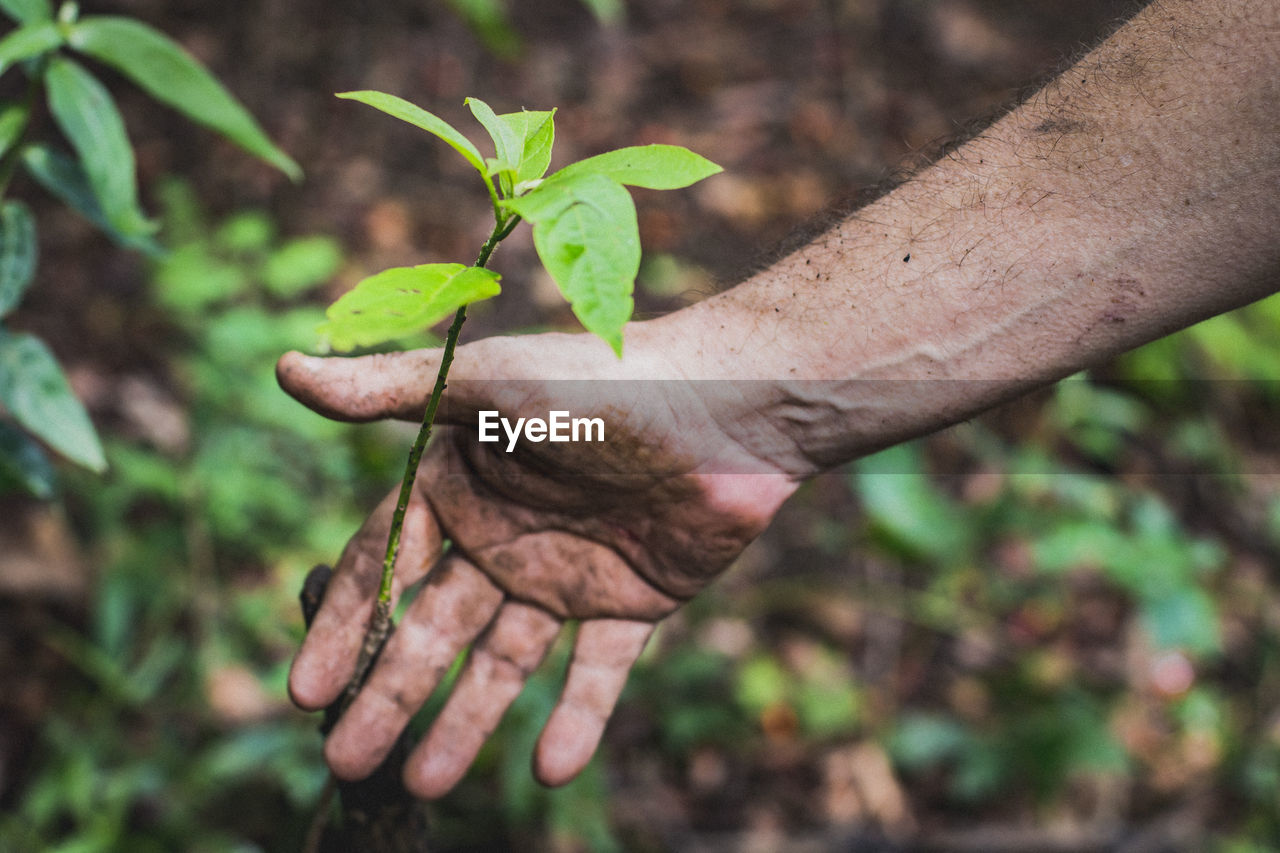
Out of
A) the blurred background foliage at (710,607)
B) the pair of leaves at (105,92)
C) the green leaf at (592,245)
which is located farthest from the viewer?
the blurred background foliage at (710,607)

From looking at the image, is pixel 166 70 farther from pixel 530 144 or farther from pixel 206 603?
pixel 206 603

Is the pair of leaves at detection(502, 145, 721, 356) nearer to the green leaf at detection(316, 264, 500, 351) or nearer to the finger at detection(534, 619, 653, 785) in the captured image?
the green leaf at detection(316, 264, 500, 351)

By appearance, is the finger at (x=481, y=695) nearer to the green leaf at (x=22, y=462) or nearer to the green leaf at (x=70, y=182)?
the green leaf at (x=22, y=462)

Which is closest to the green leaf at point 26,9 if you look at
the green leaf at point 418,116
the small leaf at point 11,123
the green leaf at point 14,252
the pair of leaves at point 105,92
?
the pair of leaves at point 105,92

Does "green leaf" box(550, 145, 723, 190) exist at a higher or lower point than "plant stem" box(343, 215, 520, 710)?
higher

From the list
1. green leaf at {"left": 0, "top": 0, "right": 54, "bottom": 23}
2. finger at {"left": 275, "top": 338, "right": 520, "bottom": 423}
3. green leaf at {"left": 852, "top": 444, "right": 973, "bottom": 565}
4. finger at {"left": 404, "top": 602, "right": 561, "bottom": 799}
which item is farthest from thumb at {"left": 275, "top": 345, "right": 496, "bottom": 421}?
green leaf at {"left": 852, "top": 444, "right": 973, "bottom": 565}

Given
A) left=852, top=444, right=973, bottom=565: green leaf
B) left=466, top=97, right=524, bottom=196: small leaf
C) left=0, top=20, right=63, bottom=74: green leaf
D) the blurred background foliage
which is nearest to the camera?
left=466, top=97, right=524, bottom=196: small leaf

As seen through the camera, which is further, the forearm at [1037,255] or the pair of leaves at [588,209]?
the forearm at [1037,255]
